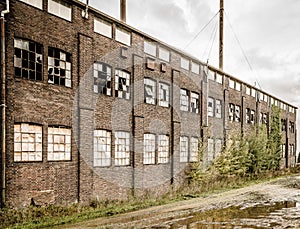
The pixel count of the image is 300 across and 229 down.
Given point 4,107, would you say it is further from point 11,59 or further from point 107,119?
point 107,119

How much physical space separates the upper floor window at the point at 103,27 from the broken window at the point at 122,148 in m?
4.89

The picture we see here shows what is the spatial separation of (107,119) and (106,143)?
116cm

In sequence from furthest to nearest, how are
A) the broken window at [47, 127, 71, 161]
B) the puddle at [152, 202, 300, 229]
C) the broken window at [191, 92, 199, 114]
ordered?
the broken window at [191, 92, 199, 114], the broken window at [47, 127, 71, 161], the puddle at [152, 202, 300, 229]

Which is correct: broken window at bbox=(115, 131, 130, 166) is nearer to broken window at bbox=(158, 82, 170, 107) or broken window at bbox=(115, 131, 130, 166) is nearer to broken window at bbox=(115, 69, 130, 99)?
broken window at bbox=(115, 69, 130, 99)

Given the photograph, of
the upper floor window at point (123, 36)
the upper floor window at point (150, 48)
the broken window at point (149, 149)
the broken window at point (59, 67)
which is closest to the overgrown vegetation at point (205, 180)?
the broken window at point (149, 149)

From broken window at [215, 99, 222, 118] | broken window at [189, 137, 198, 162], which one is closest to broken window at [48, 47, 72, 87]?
broken window at [189, 137, 198, 162]

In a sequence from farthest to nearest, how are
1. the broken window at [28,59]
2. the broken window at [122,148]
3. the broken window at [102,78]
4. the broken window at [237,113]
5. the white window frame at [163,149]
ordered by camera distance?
the broken window at [237,113] → the white window frame at [163,149] → the broken window at [122,148] → the broken window at [102,78] → the broken window at [28,59]

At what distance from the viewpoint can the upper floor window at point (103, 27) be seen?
1677 cm

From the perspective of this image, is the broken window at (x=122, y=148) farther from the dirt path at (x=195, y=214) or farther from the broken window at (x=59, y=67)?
the broken window at (x=59, y=67)

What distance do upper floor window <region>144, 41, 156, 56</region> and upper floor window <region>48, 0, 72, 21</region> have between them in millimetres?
5843

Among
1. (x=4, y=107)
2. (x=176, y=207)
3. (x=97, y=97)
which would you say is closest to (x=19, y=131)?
(x=4, y=107)

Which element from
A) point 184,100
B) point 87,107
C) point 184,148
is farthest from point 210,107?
point 87,107

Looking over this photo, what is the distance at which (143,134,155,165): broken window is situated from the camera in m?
20.2

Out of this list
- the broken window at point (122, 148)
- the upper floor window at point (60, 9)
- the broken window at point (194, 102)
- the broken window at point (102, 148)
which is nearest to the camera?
the upper floor window at point (60, 9)
